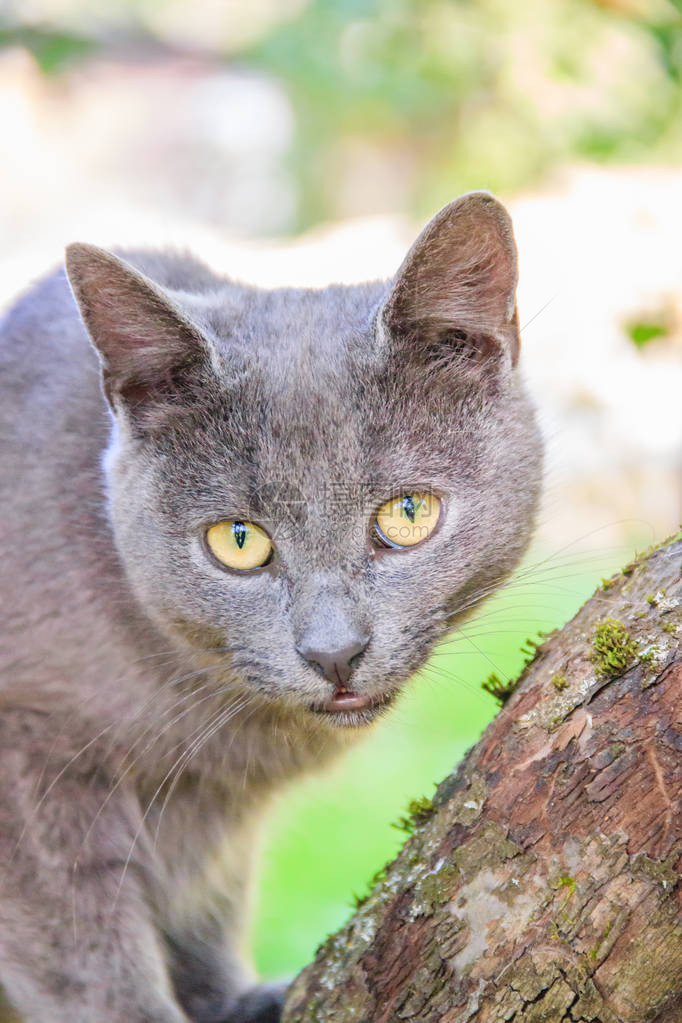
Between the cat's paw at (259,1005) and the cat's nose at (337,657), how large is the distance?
0.88 meters

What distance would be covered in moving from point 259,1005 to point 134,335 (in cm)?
137

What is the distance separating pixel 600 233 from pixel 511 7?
1.26 meters

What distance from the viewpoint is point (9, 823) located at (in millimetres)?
1895

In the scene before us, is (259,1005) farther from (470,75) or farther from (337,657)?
(470,75)

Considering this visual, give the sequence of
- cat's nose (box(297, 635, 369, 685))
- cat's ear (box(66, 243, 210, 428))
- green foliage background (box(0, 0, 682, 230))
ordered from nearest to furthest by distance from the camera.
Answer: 1. cat's nose (box(297, 635, 369, 685))
2. cat's ear (box(66, 243, 210, 428))
3. green foliage background (box(0, 0, 682, 230))

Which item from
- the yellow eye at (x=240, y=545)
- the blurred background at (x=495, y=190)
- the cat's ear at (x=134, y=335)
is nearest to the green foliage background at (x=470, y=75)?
the blurred background at (x=495, y=190)

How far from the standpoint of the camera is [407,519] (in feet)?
5.83

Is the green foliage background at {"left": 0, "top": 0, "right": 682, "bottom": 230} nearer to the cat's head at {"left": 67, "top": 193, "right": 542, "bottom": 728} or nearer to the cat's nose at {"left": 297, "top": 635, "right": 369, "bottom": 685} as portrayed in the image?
the cat's head at {"left": 67, "top": 193, "right": 542, "bottom": 728}

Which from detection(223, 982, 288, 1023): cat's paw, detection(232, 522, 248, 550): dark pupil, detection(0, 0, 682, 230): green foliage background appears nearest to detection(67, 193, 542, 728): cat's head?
detection(232, 522, 248, 550): dark pupil

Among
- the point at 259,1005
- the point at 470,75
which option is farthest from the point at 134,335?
the point at 470,75

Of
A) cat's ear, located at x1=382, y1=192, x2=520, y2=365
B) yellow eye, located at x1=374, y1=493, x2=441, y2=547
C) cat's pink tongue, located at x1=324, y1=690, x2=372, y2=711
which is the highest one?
cat's ear, located at x1=382, y1=192, x2=520, y2=365

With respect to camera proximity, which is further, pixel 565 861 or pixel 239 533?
pixel 239 533

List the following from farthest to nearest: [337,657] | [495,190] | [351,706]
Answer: [495,190] < [351,706] < [337,657]

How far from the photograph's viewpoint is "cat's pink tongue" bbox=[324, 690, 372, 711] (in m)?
1.70
